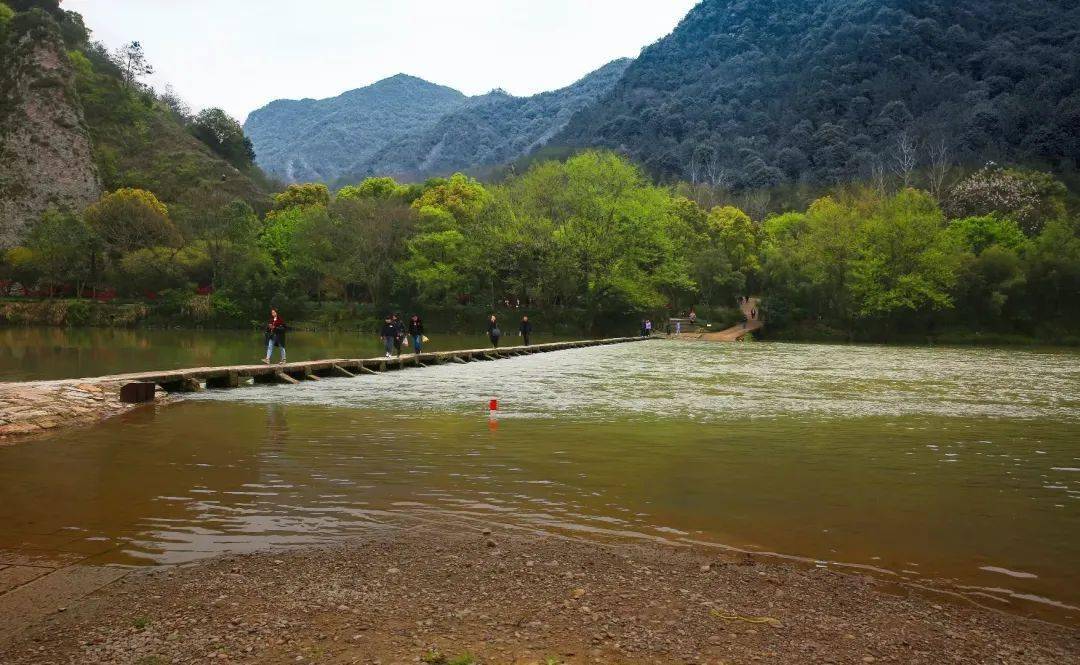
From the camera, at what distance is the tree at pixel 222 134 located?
145125mm

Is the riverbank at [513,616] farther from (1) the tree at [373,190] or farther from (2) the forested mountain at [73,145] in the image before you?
(1) the tree at [373,190]

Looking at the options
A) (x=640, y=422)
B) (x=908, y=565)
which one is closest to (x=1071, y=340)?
(x=640, y=422)

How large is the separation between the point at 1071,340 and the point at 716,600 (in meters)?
73.4

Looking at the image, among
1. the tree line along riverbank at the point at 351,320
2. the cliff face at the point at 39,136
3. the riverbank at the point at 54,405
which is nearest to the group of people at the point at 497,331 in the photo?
the riverbank at the point at 54,405

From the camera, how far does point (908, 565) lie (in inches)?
268

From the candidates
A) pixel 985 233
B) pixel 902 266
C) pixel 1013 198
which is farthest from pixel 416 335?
pixel 1013 198

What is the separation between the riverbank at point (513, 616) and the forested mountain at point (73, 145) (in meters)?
87.8

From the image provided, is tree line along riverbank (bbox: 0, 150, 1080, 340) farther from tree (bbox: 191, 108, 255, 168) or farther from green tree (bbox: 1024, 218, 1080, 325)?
tree (bbox: 191, 108, 255, 168)

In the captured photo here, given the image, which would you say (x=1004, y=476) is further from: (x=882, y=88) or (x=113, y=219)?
(x=882, y=88)

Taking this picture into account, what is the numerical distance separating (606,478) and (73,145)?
116m

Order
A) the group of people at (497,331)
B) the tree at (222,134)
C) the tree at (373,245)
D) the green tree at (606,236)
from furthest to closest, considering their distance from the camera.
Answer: the tree at (222,134), the tree at (373,245), the green tree at (606,236), the group of people at (497,331)

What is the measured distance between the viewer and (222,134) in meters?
146

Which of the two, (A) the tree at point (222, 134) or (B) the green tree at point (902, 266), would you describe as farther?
(A) the tree at point (222, 134)

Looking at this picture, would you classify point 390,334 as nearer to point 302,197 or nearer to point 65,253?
point 65,253
